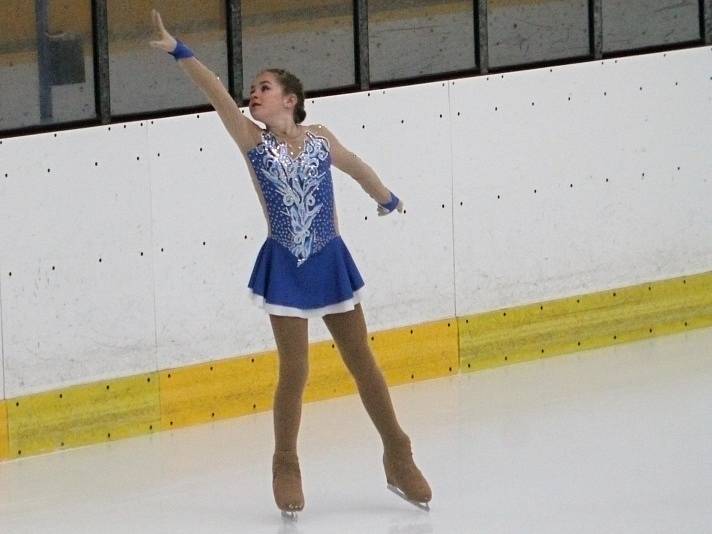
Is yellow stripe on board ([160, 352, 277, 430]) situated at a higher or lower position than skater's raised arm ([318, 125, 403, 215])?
lower

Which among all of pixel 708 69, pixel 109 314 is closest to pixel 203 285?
pixel 109 314

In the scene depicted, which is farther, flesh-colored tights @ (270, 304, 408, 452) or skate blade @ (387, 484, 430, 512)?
skate blade @ (387, 484, 430, 512)

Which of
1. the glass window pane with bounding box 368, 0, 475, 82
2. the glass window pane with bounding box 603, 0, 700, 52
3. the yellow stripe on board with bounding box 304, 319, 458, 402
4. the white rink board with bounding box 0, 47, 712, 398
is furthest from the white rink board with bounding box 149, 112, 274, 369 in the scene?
the glass window pane with bounding box 603, 0, 700, 52

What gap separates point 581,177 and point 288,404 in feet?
10.3

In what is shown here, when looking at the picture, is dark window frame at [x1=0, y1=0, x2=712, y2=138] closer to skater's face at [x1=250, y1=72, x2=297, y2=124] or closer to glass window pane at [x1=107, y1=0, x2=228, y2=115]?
glass window pane at [x1=107, y1=0, x2=228, y2=115]

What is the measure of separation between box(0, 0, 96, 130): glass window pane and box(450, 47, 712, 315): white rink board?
1.79 metres

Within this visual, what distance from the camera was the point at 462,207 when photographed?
8641 mm

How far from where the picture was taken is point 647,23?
9406 millimetres

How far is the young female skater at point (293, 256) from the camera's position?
6270 mm

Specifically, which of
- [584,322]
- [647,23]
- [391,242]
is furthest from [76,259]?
[647,23]

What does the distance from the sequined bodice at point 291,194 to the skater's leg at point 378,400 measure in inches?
10.7

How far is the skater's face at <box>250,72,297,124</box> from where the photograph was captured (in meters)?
6.27

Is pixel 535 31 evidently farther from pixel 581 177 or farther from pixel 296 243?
pixel 296 243

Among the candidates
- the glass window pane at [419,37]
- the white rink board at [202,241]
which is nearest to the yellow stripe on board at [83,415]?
the white rink board at [202,241]
